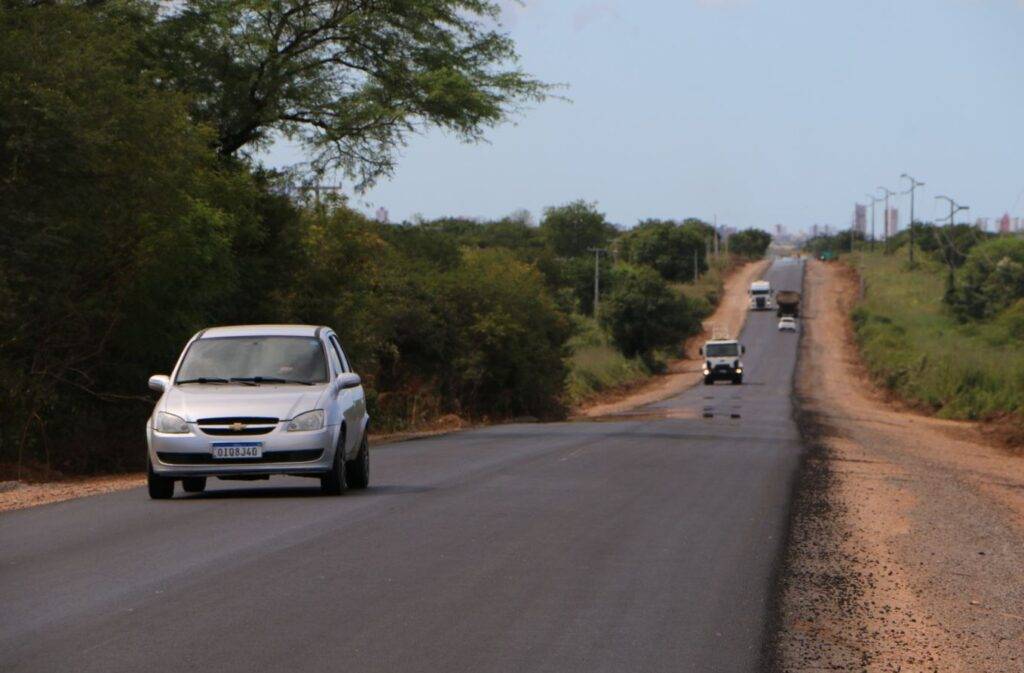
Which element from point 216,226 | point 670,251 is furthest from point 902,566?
point 670,251

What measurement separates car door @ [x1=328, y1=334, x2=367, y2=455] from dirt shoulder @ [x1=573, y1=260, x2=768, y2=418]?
133 ft

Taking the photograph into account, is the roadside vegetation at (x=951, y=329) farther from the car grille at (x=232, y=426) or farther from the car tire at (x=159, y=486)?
the car grille at (x=232, y=426)

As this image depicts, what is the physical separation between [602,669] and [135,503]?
909 centimetres

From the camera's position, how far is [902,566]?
13094 millimetres

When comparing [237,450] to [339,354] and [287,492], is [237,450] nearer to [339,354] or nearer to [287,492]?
[287,492]

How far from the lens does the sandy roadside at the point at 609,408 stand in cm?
1834

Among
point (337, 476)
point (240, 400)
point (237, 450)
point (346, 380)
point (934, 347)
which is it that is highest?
Result: point (346, 380)

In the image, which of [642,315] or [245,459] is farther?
[642,315]

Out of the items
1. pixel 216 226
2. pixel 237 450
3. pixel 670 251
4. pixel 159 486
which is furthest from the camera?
pixel 670 251

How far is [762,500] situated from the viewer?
1777cm

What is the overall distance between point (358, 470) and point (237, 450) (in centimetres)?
227

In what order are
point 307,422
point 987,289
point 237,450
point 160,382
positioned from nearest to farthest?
point 237,450
point 307,422
point 160,382
point 987,289

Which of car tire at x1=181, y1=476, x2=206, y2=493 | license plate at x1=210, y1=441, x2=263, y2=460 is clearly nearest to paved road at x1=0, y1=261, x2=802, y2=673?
car tire at x1=181, y1=476, x2=206, y2=493

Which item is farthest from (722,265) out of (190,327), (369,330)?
(190,327)
